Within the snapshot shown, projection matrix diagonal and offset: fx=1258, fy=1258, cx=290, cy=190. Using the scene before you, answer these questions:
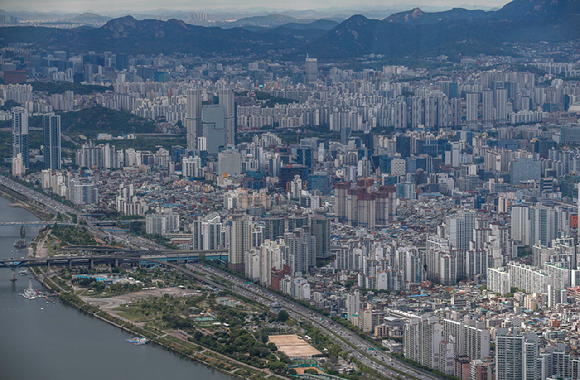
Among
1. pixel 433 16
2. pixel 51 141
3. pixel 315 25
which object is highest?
pixel 433 16

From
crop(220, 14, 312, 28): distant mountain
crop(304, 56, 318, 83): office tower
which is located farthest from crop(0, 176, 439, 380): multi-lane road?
crop(304, 56, 318, 83): office tower

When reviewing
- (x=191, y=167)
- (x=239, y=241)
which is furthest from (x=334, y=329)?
(x=191, y=167)

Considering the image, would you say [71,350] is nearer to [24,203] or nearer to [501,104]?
[24,203]

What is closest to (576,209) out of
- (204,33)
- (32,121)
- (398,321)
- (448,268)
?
(448,268)

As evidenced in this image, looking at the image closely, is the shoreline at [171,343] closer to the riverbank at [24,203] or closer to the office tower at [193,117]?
the riverbank at [24,203]

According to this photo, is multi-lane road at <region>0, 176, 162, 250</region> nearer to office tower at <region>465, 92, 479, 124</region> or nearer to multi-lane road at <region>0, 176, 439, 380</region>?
multi-lane road at <region>0, 176, 439, 380</region>

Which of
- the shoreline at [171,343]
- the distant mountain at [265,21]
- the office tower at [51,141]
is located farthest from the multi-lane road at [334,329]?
the distant mountain at [265,21]
